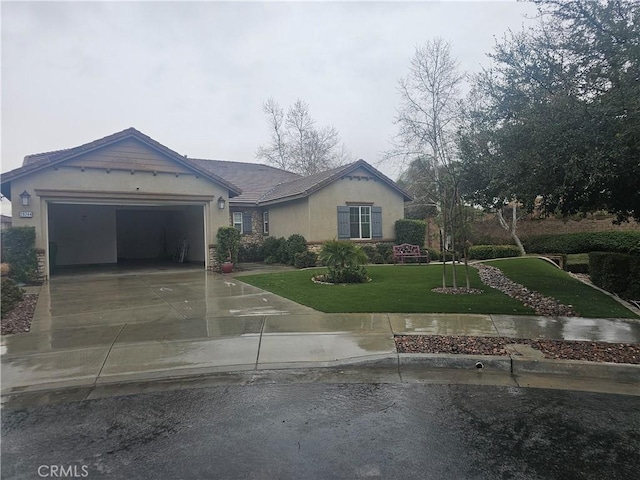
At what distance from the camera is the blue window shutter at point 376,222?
20984mm

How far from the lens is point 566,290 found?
10453 mm

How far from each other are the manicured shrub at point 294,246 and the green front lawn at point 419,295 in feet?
14.8

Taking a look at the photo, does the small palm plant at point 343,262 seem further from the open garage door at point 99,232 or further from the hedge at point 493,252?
the hedge at point 493,252

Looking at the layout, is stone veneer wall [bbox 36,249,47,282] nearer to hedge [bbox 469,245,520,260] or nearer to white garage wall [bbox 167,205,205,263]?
white garage wall [bbox 167,205,205,263]

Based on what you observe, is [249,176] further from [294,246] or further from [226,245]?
[226,245]

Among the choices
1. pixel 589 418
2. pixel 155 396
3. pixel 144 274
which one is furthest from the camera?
pixel 144 274

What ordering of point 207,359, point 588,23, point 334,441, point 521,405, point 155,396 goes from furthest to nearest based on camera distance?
point 588,23 → point 207,359 → point 155,396 → point 521,405 → point 334,441

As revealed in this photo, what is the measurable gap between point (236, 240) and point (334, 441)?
13962mm

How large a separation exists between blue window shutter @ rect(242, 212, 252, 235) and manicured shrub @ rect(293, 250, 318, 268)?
18.0 feet

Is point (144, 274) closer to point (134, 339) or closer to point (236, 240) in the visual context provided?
point (236, 240)

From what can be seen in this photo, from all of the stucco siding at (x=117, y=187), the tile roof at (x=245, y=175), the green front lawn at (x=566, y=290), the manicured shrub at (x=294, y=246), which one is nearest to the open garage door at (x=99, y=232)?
the stucco siding at (x=117, y=187)

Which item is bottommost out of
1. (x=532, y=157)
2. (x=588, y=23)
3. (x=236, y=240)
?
(x=236, y=240)

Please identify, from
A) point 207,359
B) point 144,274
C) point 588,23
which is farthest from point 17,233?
point 588,23

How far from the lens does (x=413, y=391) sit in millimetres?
4738
